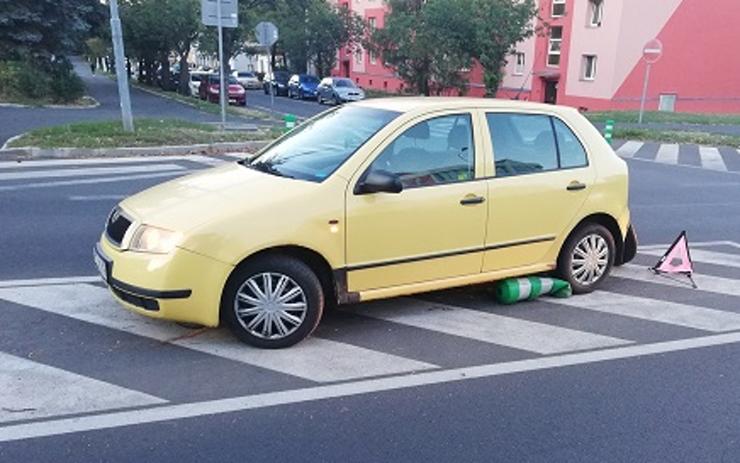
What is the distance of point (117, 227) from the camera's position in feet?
14.4

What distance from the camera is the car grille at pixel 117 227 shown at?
4.27 meters

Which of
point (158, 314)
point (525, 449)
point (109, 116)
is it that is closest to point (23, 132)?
point (109, 116)

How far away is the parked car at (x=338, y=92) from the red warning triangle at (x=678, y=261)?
1140 inches

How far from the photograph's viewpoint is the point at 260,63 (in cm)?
7644

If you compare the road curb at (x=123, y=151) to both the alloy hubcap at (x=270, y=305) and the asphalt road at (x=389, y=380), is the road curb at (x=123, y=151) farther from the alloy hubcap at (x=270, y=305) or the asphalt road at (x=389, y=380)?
the alloy hubcap at (x=270, y=305)

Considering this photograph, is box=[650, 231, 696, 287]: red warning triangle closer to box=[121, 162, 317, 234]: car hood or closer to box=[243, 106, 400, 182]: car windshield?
box=[243, 106, 400, 182]: car windshield

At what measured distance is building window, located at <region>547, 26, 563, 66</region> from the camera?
35.9m

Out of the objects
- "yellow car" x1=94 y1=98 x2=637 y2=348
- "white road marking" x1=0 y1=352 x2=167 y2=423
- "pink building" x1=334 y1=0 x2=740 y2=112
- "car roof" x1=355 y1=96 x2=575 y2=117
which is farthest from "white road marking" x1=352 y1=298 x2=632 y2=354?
"pink building" x1=334 y1=0 x2=740 y2=112

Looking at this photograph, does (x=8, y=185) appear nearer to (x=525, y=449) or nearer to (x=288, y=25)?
(x=525, y=449)

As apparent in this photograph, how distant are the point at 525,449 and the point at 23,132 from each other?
47.0 feet

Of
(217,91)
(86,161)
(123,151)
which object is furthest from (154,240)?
(217,91)

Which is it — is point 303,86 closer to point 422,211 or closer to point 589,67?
point 589,67

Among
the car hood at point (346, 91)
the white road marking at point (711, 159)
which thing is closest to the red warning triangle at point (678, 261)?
the white road marking at point (711, 159)

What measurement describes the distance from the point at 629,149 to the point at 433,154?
14.6m
